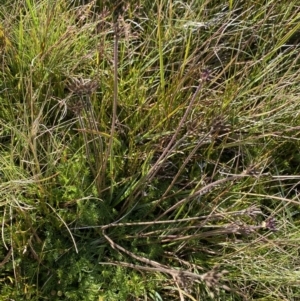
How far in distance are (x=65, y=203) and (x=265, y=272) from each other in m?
0.56

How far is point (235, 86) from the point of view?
143 centimetres

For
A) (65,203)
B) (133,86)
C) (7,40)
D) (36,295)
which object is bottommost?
(36,295)

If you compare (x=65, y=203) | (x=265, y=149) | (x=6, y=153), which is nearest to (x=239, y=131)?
(x=265, y=149)

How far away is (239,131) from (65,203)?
54 centimetres

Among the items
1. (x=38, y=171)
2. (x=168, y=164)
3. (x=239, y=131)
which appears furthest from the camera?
(x=239, y=131)

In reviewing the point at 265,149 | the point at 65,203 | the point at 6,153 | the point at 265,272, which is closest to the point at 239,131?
the point at 265,149

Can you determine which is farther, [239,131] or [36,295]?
[239,131]

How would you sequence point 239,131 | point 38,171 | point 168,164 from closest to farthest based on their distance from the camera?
point 38,171 → point 168,164 → point 239,131

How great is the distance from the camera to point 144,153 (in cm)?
136

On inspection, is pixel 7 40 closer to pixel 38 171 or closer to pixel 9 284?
pixel 38 171

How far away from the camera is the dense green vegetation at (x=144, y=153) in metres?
1.28

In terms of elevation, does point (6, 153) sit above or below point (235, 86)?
below

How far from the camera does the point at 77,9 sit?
145 centimetres

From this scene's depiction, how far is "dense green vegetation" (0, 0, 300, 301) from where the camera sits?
4.18 ft
